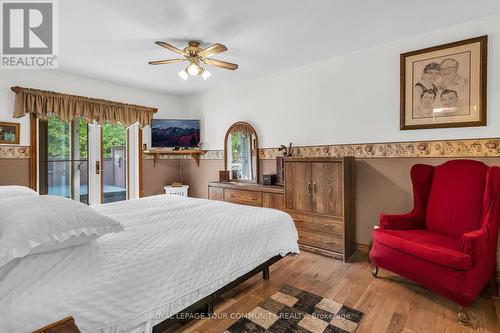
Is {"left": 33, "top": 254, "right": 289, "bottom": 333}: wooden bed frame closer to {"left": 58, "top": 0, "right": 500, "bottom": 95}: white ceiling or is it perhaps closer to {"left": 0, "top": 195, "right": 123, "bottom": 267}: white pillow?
{"left": 0, "top": 195, "right": 123, "bottom": 267}: white pillow

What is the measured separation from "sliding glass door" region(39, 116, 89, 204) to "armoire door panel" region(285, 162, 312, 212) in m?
3.34

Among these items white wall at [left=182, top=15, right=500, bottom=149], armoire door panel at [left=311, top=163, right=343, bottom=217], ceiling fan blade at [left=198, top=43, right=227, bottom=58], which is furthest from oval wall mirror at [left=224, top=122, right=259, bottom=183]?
ceiling fan blade at [left=198, top=43, right=227, bottom=58]

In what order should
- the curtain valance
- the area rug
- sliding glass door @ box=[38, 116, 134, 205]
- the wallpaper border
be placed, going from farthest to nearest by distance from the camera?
sliding glass door @ box=[38, 116, 134, 205]
the curtain valance
the wallpaper border
the area rug

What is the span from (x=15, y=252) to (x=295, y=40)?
303 centimetres

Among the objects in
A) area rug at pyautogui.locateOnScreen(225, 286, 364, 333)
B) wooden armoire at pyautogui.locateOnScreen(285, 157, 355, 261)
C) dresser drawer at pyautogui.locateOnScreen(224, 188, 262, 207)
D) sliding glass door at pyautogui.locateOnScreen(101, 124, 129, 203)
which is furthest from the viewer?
sliding glass door at pyautogui.locateOnScreen(101, 124, 129, 203)

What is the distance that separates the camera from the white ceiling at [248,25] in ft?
7.51

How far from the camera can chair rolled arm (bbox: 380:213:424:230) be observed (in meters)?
2.55

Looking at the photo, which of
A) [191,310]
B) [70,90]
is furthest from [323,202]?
[70,90]

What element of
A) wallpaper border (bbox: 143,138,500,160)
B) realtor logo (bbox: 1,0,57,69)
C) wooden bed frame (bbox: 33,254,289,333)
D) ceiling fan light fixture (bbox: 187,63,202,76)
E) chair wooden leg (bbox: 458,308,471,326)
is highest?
realtor logo (bbox: 1,0,57,69)

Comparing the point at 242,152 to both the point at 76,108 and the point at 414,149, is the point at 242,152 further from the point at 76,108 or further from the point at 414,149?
the point at 76,108

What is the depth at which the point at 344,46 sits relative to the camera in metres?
3.14

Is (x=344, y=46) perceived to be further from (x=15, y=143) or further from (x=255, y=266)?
(x=15, y=143)

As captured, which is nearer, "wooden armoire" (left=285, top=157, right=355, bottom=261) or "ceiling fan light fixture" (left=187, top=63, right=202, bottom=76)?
"ceiling fan light fixture" (left=187, top=63, right=202, bottom=76)

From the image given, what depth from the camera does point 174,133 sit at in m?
5.02
